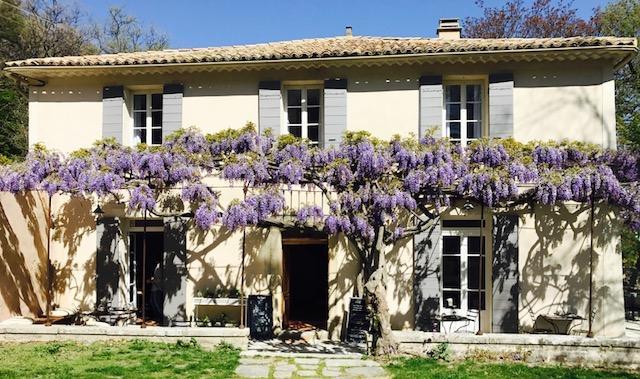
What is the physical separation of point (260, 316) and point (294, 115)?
3.98 m

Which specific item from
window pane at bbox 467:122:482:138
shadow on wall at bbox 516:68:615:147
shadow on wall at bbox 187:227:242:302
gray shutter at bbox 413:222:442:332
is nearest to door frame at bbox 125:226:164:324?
shadow on wall at bbox 187:227:242:302

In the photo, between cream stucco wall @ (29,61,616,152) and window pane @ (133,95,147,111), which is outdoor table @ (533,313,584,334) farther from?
window pane @ (133,95,147,111)

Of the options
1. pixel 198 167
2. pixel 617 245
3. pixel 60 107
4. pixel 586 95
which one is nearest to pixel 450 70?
pixel 586 95

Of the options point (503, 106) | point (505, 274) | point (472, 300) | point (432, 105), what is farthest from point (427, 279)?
point (503, 106)

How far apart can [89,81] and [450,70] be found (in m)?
7.24

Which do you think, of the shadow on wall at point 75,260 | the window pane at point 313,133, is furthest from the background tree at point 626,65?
the shadow on wall at point 75,260

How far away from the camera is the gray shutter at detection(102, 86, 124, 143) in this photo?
1002cm

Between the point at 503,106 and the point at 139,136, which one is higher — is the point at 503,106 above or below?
above

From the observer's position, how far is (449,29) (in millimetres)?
11711

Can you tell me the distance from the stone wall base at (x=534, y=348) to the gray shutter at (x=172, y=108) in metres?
5.88

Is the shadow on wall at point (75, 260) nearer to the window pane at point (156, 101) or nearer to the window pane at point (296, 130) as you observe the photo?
the window pane at point (156, 101)

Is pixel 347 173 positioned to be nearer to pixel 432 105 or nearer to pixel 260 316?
pixel 432 105

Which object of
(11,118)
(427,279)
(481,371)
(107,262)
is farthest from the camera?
(11,118)

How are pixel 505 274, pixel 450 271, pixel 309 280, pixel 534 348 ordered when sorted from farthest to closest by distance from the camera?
pixel 309 280, pixel 450 271, pixel 505 274, pixel 534 348
